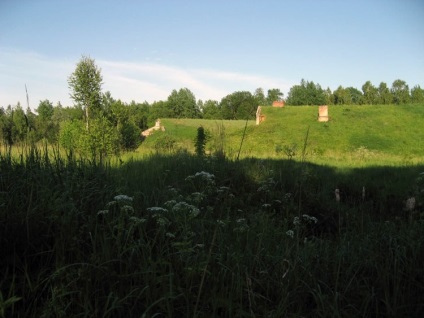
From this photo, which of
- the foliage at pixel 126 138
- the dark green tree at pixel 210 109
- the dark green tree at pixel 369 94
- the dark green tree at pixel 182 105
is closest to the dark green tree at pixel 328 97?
the dark green tree at pixel 369 94

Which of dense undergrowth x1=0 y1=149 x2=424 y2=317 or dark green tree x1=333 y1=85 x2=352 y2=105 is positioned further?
dark green tree x1=333 y1=85 x2=352 y2=105

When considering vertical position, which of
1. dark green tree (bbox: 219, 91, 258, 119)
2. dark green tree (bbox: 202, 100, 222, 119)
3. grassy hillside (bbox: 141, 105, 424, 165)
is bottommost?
grassy hillside (bbox: 141, 105, 424, 165)

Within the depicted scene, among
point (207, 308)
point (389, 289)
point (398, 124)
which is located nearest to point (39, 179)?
point (207, 308)

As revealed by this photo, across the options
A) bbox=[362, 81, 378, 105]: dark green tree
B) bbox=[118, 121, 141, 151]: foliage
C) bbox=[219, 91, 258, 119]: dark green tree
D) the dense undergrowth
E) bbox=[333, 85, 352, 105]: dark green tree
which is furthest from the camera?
bbox=[333, 85, 352, 105]: dark green tree

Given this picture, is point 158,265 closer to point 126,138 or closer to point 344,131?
point 126,138

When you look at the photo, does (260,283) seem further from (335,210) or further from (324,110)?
(324,110)

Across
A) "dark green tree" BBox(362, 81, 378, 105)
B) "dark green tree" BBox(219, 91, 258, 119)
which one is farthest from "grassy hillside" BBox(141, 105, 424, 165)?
"dark green tree" BBox(362, 81, 378, 105)

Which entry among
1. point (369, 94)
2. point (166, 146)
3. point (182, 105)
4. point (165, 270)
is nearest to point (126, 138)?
point (166, 146)

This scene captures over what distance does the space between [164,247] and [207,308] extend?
0.80 metres

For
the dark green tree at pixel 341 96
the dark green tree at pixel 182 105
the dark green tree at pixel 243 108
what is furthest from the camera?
the dark green tree at pixel 182 105

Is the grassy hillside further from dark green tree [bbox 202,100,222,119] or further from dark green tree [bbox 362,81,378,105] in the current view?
dark green tree [bbox 202,100,222,119]

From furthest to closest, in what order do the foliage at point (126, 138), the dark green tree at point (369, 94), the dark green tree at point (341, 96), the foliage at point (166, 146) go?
the dark green tree at point (341, 96) < the dark green tree at point (369, 94) < the foliage at point (126, 138) < the foliage at point (166, 146)

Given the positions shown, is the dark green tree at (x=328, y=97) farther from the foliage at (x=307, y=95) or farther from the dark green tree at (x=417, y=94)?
the dark green tree at (x=417, y=94)

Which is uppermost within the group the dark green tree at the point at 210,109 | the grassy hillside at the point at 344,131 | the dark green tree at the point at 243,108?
the dark green tree at the point at 210,109
